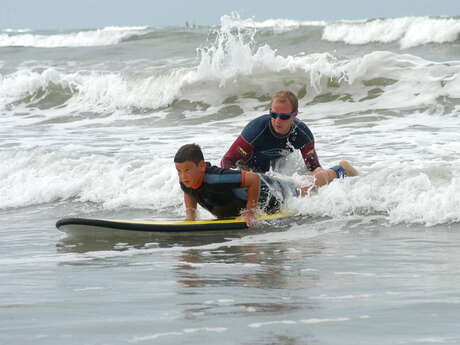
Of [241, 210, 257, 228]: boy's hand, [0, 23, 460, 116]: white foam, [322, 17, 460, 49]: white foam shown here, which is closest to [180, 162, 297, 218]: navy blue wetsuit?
Answer: [241, 210, 257, 228]: boy's hand

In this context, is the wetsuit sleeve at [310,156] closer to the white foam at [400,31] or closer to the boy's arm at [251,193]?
the boy's arm at [251,193]

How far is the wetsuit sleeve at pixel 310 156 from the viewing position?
7.28 m

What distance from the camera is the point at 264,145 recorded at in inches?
284

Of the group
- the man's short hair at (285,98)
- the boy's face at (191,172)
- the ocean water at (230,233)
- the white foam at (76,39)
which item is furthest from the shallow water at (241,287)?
the white foam at (76,39)

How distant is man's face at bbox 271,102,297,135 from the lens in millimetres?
6863

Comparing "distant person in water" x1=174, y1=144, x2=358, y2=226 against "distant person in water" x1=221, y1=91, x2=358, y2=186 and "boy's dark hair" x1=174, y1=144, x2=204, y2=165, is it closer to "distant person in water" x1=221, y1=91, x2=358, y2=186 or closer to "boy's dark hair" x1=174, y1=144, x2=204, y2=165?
"boy's dark hair" x1=174, y1=144, x2=204, y2=165

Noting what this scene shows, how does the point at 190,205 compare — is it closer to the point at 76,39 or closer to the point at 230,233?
the point at 230,233

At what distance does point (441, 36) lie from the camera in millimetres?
25969

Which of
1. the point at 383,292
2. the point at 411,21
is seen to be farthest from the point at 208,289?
the point at 411,21

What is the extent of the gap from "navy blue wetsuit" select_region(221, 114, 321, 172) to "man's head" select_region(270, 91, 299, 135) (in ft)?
0.52

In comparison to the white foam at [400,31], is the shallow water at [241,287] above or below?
below

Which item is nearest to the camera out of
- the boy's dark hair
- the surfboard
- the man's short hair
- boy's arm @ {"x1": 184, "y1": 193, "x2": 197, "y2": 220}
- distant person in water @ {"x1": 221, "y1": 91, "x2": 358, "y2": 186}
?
the boy's dark hair

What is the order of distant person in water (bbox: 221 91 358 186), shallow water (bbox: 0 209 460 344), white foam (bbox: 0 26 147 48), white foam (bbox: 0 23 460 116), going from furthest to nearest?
1. white foam (bbox: 0 26 147 48)
2. white foam (bbox: 0 23 460 116)
3. distant person in water (bbox: 221 91 358 186)
4. shallow water (bbox: 0 209 460 344)

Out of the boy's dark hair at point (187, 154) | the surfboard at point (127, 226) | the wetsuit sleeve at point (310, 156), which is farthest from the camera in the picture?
the wetsuit sleeve at point (310, 156)
